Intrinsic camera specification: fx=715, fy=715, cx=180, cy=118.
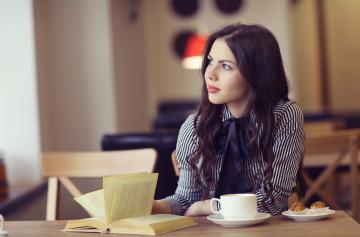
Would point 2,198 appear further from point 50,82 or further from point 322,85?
point 322,85

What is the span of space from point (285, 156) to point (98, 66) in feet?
9.03

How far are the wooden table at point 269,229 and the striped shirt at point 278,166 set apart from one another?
159 millimetres

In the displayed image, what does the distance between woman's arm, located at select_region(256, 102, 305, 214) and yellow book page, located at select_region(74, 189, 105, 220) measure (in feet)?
1.41

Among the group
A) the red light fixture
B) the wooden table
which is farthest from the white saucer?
the red light fixture

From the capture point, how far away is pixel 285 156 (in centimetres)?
189

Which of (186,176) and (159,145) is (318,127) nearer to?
(159,145)

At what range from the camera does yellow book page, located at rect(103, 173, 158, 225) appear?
1618 mm

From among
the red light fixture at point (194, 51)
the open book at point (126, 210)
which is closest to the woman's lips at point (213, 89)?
the open book at point (126, 210)

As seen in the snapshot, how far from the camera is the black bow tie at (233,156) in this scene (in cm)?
192

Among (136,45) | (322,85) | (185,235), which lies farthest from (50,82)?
(322,85)

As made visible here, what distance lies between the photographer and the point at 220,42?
1.98 m

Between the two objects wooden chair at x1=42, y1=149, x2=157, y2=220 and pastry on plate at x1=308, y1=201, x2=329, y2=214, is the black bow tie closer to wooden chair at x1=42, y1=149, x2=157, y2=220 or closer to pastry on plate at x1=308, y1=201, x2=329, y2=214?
pastry on plate at x1=308, y1=201, x2=329, y2=214

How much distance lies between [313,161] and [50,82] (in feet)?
5.43

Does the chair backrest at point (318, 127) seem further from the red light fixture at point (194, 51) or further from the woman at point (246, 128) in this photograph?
the woman at point (246, 128)
